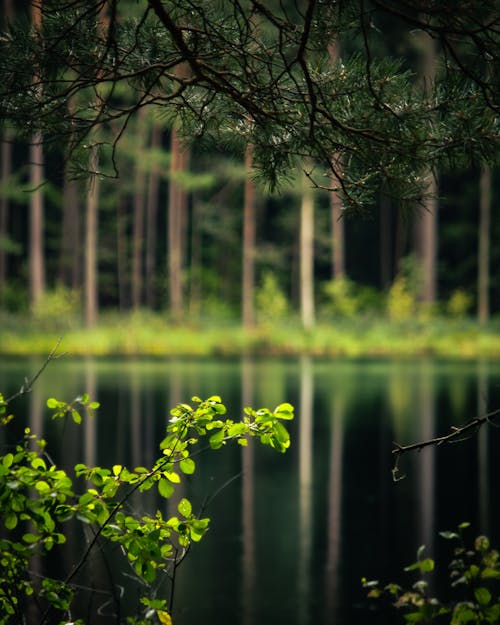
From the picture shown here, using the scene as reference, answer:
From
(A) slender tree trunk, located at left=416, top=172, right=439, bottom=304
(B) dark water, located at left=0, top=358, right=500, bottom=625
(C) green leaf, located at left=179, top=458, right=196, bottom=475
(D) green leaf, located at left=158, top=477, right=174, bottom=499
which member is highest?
(A) slender tree trunk, located at left=416, top=172, right=439, bottom=304

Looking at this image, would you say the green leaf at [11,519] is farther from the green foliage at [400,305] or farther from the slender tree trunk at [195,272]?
the slender tree trunk at [195,272]

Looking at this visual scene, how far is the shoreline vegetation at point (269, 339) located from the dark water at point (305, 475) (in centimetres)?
348

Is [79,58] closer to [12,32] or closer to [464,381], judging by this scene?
[12,32]

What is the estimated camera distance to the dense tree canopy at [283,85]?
3.40 meters

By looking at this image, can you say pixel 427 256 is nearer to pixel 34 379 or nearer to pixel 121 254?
pixel 121 254

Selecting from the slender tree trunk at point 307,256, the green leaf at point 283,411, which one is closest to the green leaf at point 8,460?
the green leaf at point 283,411

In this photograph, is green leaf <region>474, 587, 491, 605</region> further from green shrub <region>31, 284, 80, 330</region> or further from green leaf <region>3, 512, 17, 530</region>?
green shrub <region>31, 284, 80, 330</region>

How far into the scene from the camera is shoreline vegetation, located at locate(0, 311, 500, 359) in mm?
27094

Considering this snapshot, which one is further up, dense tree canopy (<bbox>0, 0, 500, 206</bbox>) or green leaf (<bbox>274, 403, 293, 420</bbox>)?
dense tree canopy (<bbox>0, 0, 500, 206</bbox>)

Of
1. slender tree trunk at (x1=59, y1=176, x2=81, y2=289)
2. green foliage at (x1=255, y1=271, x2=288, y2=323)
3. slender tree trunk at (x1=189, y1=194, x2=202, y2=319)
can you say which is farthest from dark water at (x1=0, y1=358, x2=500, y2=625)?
slender tree trunk at (x1=59, y1=176, x2=81, y2=289)

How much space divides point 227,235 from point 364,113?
35384mm

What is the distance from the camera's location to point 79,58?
11.6ft

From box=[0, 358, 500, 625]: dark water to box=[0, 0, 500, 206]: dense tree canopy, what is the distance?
102cm

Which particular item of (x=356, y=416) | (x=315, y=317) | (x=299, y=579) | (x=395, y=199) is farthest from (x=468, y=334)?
(x=395, y=199)
